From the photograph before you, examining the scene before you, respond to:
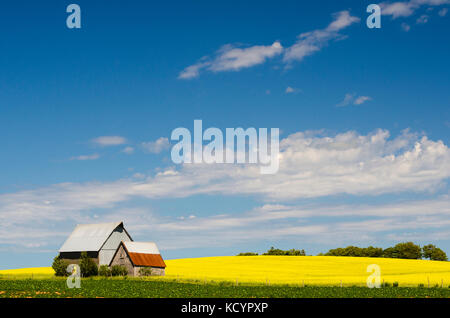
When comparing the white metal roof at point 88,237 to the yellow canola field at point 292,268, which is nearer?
the white metal roof at point 88,237

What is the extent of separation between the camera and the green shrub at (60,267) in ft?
249

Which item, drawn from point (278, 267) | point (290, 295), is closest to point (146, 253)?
point (278, 267)

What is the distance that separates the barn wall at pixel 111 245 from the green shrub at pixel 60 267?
204 inches

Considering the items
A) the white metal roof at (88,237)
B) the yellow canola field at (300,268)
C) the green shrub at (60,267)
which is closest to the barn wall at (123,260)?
the white metal roof at (88,237)

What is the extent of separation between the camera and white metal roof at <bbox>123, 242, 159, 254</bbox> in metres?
76.7

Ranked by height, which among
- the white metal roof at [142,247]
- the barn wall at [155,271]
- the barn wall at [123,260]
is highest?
the white metal roof at [142,247]

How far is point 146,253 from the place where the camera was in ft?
255

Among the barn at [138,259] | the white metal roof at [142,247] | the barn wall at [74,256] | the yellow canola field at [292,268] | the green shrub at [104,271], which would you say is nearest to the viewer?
the green shrub at [104,271]

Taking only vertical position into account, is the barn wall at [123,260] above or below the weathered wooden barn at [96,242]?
below

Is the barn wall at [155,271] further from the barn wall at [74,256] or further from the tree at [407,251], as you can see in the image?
the tree at [407,251]

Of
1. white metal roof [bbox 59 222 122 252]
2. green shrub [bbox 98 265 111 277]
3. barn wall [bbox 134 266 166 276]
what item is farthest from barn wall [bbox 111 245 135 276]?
white metal roof [bbox 59 222 122 252]

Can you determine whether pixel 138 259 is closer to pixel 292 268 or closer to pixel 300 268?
pixel 292 268
